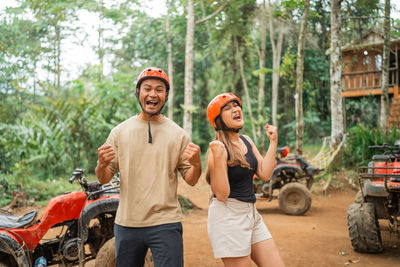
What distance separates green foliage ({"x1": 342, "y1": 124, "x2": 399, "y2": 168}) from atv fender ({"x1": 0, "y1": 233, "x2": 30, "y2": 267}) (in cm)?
967

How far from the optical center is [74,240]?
12.6ft

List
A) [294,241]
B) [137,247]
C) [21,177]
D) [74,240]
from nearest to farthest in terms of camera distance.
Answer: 1. [137,247]
2. [74,240]
3. [294,241]
4. [21,177]

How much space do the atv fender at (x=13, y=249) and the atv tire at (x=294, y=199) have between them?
19.1 feet

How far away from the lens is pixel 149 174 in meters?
2.50

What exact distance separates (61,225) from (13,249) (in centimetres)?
55

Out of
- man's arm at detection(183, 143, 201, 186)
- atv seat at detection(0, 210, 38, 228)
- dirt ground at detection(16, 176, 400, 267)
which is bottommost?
dirt ground at detection(16, 176, 400, 267)

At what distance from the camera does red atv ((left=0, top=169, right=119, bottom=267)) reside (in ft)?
11.6

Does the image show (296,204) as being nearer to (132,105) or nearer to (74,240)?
(74,240)

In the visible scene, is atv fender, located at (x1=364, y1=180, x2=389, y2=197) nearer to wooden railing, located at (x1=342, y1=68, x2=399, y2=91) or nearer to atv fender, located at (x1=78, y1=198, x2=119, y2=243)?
atv fender, located at (x1=78, y1=198, x2=119, y2=243)

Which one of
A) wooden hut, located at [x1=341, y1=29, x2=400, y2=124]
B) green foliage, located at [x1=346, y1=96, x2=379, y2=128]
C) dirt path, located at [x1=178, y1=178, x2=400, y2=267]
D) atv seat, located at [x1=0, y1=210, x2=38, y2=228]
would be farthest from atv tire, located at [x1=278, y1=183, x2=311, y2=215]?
green foliage, located at [x1=346, y1=96, x2=379, y2=128]

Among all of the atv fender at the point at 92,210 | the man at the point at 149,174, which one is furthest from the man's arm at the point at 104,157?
the atv fender at the point at 92,210

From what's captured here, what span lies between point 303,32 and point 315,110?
40.4 ft

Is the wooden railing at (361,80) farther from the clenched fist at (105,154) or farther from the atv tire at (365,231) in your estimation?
the clenched fist at (105,154)

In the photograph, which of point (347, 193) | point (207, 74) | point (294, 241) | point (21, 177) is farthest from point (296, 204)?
point (207, 74)
